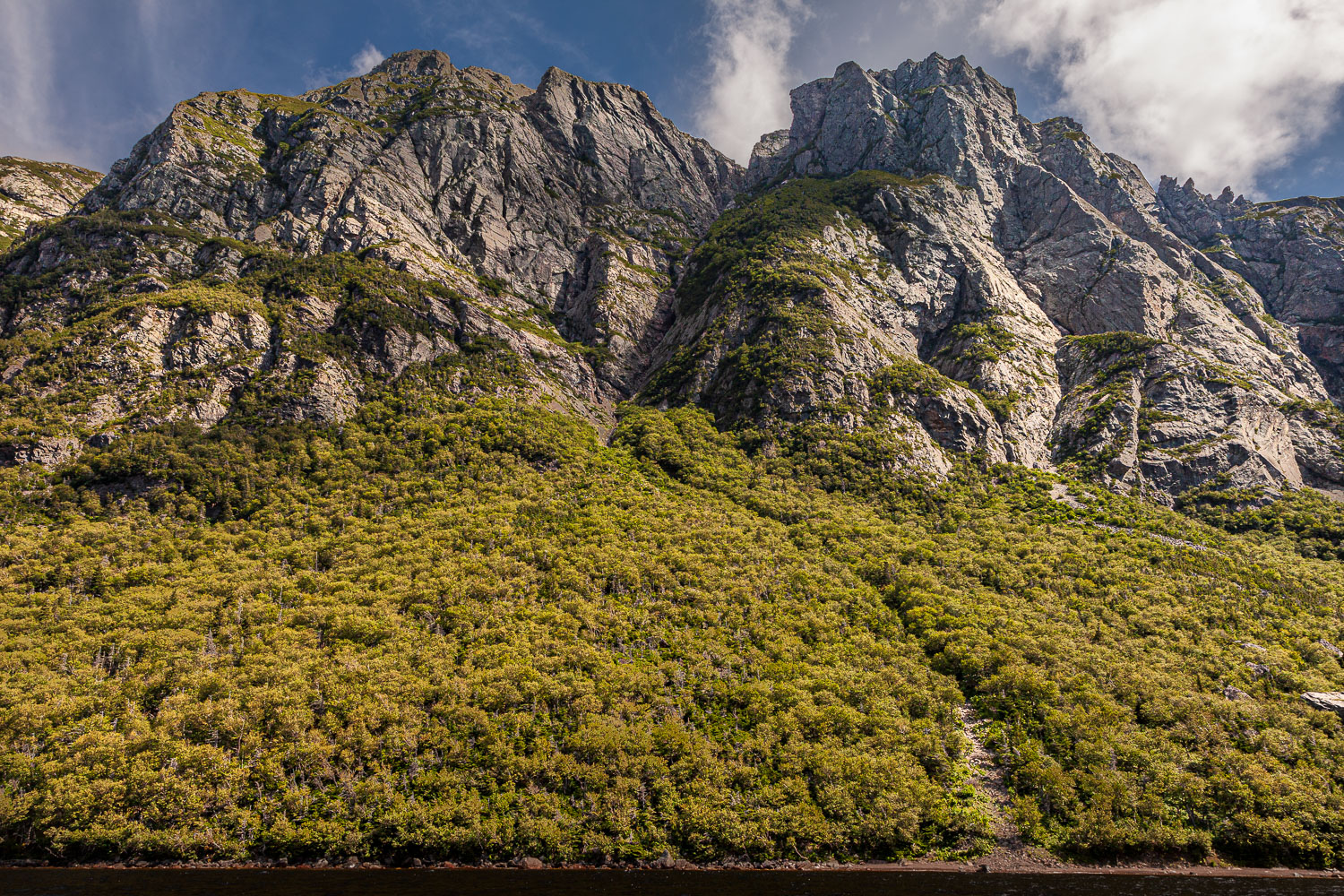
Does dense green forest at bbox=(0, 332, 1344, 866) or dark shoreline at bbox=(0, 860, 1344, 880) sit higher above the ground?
dense green forest at bbox=(0, 332, 1344, 866)

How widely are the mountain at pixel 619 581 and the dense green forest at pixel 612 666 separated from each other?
0.59 meters

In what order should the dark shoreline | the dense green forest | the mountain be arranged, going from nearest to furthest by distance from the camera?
the dark shoreline
the dense green forest
the mountain

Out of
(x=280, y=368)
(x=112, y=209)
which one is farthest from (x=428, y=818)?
(x=112, y=209)

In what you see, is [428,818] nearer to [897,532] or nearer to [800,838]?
[800,838]

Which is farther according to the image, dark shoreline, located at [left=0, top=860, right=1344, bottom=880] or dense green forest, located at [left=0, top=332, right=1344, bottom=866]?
dense green forest, located at [left=0, top=332, right=1344, bottom=866]

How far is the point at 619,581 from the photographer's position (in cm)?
10344

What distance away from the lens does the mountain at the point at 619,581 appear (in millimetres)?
65125

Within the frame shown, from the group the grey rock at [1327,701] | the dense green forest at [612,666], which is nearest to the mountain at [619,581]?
the grey rock at [1327,701]

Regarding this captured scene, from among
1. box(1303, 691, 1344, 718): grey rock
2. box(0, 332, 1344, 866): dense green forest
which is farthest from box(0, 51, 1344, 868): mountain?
box(0, 332, 1344, 866): dense green forest

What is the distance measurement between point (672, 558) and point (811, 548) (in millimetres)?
31956

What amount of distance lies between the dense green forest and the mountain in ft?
1.95

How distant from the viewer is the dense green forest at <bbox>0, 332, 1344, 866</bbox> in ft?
210

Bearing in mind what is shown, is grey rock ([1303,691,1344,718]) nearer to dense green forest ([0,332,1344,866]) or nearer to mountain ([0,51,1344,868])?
mountain ([0,51,1344,868])

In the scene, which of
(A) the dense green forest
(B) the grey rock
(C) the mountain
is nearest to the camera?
(A) the dense green forest
